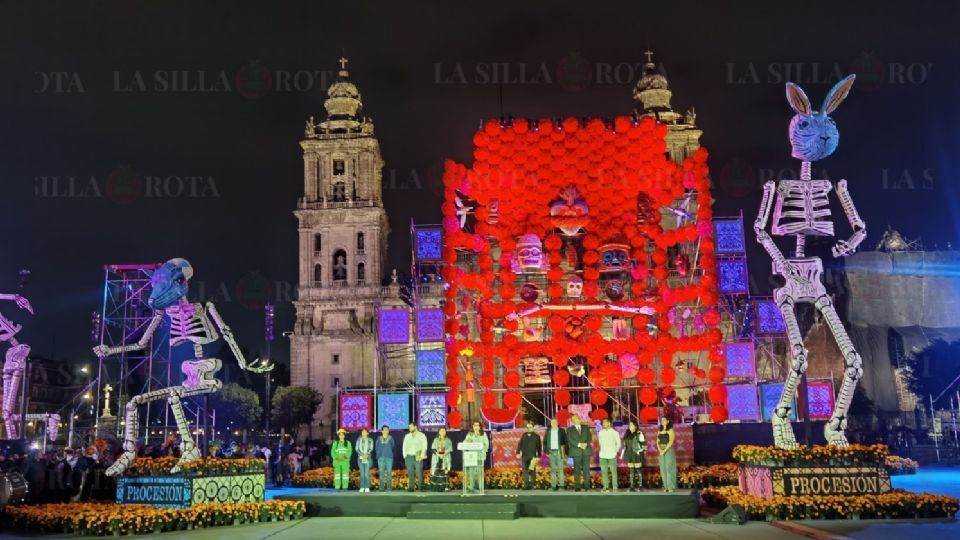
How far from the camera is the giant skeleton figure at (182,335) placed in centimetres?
1473

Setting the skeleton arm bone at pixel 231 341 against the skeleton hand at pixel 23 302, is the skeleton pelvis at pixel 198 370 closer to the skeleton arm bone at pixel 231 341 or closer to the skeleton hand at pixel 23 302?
the skeleton arm bone at pixel 231 341

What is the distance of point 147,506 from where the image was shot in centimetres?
1368

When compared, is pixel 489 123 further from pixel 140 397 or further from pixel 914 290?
pixel 914 290

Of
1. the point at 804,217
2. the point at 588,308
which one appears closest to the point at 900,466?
the point at 588,308

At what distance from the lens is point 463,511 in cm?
1437

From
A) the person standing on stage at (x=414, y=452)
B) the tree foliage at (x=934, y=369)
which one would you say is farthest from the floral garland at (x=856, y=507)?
the tree foliage at (x=934, y=369)

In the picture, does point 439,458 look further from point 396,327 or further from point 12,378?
point 12,378

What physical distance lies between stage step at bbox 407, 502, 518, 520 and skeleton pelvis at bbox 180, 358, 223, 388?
4688 mm

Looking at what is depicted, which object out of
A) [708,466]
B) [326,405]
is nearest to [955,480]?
[708,466]

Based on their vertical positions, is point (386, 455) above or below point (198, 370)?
below

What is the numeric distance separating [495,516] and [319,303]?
144ft

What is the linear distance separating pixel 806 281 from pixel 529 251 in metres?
13.7

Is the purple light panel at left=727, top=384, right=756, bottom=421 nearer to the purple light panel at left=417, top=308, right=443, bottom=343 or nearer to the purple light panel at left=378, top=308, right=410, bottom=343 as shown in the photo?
the purple light panel at left=417, top=308, right=443, bottom=343

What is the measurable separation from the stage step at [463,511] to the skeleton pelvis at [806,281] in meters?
6.45
